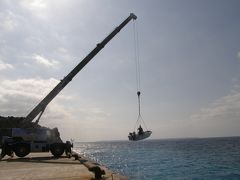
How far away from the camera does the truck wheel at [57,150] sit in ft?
90.9

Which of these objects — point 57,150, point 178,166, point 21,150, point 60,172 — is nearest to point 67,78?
point 57,150

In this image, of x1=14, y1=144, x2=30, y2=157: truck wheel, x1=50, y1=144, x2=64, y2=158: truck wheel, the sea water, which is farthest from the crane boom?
the sea water

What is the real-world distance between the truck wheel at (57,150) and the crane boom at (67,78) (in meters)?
4.65

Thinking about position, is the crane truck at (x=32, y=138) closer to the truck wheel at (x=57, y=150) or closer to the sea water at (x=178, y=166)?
the truck wheel at (x=57, y=150)

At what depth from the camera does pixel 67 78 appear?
33.9m

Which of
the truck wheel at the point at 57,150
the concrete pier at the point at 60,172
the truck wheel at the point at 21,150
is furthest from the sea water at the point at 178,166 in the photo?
the concrete pier at the point at 60,172

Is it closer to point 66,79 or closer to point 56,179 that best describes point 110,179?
point 56,179

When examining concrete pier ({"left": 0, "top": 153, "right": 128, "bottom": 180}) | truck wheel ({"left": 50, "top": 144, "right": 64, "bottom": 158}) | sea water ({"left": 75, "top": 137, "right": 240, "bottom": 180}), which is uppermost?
truck wheel ({"left": 50, "top": 144, "right": 64, "bottom": 158})

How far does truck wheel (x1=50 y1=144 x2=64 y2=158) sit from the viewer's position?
2772 centimetres

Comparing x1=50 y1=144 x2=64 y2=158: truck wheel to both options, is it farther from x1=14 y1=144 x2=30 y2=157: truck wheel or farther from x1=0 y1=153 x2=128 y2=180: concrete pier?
x1=0 y1=153 x2=128 y2=180: concrete pier

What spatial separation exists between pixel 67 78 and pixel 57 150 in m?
9.15

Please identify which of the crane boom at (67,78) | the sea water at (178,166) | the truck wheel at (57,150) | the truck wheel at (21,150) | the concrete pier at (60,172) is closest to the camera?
the concrete pier at (60,172)

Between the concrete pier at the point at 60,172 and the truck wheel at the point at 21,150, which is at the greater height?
the truck wheel at the point at 21,150

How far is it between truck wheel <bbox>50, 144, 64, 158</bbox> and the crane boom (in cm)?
465
